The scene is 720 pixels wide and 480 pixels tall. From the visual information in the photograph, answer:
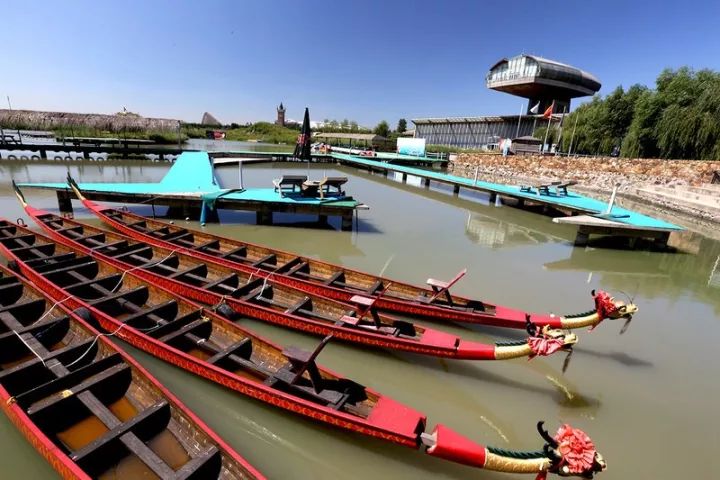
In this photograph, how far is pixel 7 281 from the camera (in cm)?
610

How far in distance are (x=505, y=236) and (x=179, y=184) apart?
45.7ft

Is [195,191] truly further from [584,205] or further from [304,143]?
[584,205]

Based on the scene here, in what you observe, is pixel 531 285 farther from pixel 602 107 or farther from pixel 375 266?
pixel 602 107

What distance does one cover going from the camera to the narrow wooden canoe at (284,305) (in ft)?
14.7

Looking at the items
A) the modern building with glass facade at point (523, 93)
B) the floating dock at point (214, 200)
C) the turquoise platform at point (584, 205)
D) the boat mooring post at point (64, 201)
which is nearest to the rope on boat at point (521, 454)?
the floating dock at point (214, 200)

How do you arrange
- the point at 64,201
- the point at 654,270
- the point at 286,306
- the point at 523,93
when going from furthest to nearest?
1. the point at 523,93
2. the point at 64,201
3. the point at 654,270
4. the point at 286,306

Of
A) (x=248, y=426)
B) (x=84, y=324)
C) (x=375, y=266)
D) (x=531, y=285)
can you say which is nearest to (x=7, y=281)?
(x=84, y=324)

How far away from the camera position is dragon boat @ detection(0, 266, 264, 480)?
308 centimetres

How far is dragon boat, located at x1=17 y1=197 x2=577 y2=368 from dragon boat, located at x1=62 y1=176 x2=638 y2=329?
0.79 feet

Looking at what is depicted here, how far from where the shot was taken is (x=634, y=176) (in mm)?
25766

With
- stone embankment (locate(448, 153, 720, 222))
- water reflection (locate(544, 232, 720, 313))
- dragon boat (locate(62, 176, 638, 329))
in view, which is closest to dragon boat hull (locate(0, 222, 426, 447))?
dragon boat (locate(62, 176, 638, 329))

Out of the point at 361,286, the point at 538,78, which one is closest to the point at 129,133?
the point at 361,286

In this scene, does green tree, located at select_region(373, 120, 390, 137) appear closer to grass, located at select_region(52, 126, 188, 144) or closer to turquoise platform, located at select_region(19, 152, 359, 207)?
grass, located at select_region(52, 126, 188, 144)

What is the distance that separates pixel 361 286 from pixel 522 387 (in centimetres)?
337
